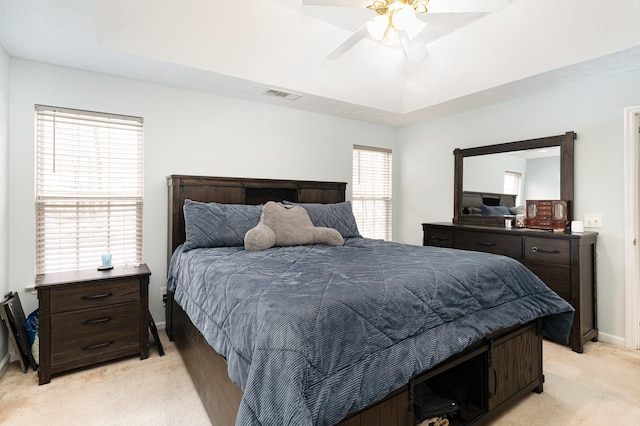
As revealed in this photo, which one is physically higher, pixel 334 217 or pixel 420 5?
pixel 420 5

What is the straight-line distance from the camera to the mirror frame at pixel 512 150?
3.17m

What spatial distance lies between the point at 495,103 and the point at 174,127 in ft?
11.5

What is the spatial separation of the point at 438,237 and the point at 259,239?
2.35 metres

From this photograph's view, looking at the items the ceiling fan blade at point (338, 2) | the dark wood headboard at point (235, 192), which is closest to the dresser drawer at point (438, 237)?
the dark wood headboard at point (235, 192)

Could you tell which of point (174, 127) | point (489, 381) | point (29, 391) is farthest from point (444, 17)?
point (29, 391)

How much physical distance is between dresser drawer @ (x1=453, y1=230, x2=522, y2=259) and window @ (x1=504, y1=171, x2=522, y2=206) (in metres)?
0.58

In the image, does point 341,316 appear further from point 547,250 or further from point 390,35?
point 547,250

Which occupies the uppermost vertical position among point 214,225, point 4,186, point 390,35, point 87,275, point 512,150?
point 390,35

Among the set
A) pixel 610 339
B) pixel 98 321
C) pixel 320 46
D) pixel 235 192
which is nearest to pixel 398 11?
pixel 320 46

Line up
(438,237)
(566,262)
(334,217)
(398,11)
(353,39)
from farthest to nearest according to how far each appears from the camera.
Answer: (438,237)
(334,217)
(566,262)
(353,39)
(398,11)

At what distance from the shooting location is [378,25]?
216 centimetres

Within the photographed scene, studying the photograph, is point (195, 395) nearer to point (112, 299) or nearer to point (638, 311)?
point (112, 299)

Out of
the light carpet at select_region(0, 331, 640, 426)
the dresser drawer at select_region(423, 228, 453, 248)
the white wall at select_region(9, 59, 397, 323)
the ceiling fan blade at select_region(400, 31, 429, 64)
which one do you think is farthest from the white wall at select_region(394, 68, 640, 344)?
the white wall at select_region(9, 59, 397, 323)

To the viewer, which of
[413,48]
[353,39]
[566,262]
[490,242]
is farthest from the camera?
[490,242]
